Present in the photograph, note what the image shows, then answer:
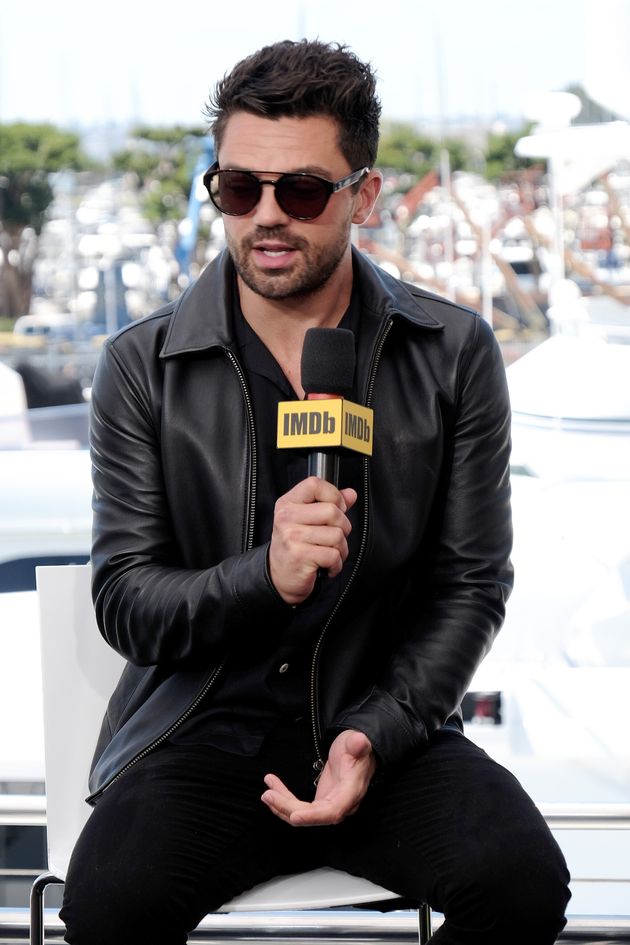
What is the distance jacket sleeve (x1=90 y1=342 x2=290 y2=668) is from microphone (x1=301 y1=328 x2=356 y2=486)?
18 centimetres

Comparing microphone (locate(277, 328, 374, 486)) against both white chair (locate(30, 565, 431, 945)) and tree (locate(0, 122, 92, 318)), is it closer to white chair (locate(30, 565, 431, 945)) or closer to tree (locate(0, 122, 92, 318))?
white chair (locate(30, 565, 431, 945))

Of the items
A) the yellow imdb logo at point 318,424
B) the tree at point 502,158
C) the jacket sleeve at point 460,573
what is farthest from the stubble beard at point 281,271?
the tree at point 502,158

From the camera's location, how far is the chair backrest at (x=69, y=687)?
151 centimetres

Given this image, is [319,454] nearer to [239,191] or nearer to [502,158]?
[239,191]

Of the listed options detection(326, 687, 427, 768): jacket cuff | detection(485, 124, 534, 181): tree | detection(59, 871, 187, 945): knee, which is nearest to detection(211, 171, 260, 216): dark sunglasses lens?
detection(326, 687, 427, 768): jacket cuff

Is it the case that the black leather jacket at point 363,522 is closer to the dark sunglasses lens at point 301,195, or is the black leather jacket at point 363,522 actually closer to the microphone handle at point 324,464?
the dark sunglasses lens at point 301,195

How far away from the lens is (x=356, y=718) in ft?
4.41

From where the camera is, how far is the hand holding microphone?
110 centimetres

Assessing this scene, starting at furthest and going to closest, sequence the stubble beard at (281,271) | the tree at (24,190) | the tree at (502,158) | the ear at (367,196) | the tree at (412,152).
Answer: the tree at (412,152) < the tree at (502,158) < the tree at (24,190) < the ear at (367,196) < the stubble beard at (281,271)

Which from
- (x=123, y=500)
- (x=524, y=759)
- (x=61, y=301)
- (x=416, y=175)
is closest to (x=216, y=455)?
(x=123, y=500)

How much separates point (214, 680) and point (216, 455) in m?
0.26

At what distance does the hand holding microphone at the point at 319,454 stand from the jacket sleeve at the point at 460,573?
23 centimetres

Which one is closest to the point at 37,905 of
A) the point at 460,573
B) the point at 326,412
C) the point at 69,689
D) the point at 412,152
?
the point at 69,689

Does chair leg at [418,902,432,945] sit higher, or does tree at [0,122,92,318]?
tree at [0,122,92,318]
